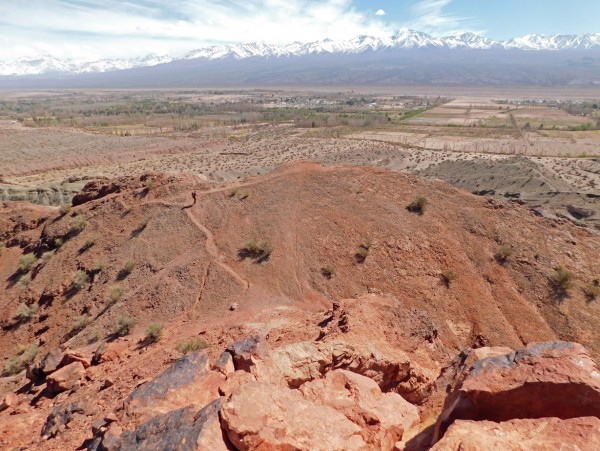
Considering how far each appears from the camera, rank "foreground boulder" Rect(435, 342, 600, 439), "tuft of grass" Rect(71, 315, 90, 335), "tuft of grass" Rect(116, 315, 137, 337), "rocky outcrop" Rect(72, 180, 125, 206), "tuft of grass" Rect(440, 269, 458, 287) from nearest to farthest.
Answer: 1. "foreground boulder" Rect(435, 342, 600, 439)
2. "tuft of grass" Rect(116, 315, 137, 337)
3. "tuft of grass" Rect(71, 315, 90, 335)
4. "tuft of grass" Rect(440, 269, 458, 287)
5. "rocky outcrop" Rect(72, 180, 125, 206)

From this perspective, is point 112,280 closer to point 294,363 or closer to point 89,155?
point 294,363

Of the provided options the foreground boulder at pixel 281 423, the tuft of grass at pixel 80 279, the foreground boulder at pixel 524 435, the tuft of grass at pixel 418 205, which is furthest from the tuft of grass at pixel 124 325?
the tuft of grass at pixel 418 205

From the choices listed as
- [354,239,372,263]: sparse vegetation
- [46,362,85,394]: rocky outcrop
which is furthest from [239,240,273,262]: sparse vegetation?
[46,362,85,394]: rocky outcrop

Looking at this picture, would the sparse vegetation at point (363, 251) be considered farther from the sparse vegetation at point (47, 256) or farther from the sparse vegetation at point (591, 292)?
the sparse vegetation at point (47, 256)

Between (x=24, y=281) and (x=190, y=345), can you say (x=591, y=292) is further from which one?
(x=24, y=281)

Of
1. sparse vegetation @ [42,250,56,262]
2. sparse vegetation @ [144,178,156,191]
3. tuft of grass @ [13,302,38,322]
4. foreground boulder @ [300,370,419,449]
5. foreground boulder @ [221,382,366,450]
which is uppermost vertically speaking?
foreground boulder @ [221,382,366,450]

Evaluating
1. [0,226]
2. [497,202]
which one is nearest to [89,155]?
[0,226]

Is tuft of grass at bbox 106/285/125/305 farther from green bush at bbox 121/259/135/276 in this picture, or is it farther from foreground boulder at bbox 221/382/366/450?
foreground boulder at bbox 221/382/366/450
